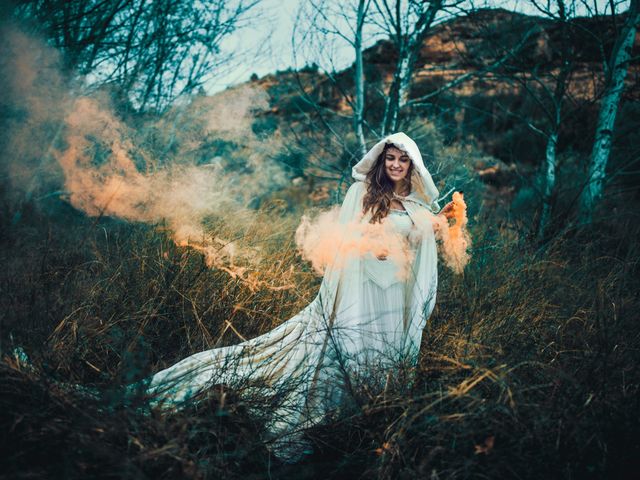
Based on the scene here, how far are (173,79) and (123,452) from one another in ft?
23.3

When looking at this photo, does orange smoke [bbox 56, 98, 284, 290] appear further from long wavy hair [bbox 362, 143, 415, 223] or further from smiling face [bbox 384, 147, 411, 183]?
smiling face [bbox 384, 147, 411, 183]

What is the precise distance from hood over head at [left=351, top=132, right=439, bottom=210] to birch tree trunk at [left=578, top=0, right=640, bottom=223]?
133 inches

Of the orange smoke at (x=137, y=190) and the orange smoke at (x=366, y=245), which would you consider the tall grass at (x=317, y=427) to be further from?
the orange smoke at (x=366, y=245)

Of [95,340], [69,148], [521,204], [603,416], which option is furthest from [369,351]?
[521,204]

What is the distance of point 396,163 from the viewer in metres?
2.67

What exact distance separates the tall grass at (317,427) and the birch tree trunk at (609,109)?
1.71m

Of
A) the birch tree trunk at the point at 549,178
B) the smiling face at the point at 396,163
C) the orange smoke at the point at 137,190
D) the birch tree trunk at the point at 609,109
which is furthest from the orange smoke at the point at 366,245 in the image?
the birch tree trunk at the point at 609,109

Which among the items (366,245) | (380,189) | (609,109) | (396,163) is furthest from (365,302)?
(609,109)

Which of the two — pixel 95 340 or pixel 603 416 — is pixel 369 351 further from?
pixel 95 340

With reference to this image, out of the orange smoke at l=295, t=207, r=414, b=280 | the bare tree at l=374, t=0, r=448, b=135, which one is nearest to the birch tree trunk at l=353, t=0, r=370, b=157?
the bare tree at l=374, t=0, r=448, b=135

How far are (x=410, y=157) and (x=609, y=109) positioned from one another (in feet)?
14.1

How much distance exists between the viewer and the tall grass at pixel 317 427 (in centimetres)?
164

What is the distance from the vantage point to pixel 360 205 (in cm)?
266

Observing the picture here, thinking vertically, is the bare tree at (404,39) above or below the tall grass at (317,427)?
above
